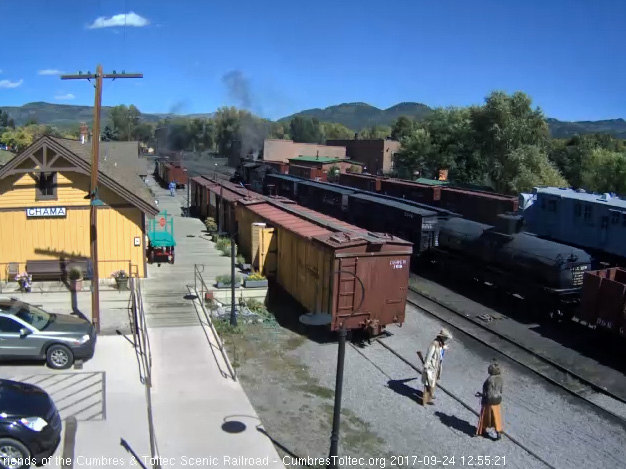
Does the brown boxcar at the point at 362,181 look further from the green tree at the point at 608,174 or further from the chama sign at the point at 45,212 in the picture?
the chama sign at the point at 45,212

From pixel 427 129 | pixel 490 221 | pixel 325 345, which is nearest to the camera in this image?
pixel 325 345

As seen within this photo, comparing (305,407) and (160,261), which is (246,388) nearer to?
(305,407)

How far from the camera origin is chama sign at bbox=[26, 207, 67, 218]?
1942cm

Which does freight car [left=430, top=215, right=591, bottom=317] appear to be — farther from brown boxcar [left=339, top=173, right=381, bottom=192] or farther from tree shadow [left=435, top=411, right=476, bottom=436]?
brown boxcar [left=339, top=173, right=381, bottom=192]

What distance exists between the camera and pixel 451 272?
2342 cm

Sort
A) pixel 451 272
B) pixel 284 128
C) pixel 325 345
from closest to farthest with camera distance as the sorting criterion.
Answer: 1. pixel 325 345
2. pixel 451 272
3. pixel 284 128

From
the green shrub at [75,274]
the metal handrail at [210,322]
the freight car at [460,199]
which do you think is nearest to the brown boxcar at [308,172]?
the freight car at [460,199]

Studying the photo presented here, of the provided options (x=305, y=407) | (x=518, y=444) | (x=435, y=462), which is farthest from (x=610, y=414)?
(x=305, y=407)

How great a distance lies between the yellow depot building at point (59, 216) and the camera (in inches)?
747

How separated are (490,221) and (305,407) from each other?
21987mm

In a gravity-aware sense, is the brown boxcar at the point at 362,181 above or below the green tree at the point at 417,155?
below

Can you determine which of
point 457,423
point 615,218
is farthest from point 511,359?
point 615,218

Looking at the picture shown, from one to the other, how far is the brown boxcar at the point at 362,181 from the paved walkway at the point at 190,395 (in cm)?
2552

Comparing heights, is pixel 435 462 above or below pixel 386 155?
below
